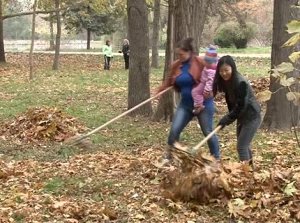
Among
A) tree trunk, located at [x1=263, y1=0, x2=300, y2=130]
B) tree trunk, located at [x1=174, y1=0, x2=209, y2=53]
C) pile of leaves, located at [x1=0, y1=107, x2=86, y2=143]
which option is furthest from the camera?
tree trunk, located at [x1=174, y1=0, x2=209, y2=53]

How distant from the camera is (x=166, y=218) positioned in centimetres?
589

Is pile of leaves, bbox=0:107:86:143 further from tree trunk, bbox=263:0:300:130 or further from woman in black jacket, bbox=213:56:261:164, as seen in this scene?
woman in black jacket, bbox=213:56:261:164

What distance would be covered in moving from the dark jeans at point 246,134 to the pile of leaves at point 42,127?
4.51 m

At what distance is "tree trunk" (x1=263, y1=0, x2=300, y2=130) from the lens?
1028 centimetres

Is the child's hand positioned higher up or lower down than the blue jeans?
higher up

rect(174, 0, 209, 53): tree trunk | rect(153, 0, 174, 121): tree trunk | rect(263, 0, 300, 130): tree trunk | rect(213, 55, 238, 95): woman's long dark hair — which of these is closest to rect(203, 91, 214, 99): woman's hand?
rect(213, 55, 238, 95): woman's long dark hair

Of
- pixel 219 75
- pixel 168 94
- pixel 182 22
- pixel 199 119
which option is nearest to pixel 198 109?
pixel 199 119

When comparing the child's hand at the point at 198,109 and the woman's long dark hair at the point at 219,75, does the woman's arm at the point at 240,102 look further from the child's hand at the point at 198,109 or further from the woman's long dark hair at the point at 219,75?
the child's hand at the point at 198,109

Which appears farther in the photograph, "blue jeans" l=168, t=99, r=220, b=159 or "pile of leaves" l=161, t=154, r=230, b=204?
"blue jeans" l=168, t=99, r=220, b=159

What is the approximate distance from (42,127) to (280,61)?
15.2ft

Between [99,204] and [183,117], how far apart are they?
1.94 m

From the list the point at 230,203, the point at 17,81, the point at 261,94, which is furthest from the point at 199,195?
the point at 17,81

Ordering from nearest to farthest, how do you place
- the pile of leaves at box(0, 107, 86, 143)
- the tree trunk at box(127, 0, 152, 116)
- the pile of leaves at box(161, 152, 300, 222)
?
1. the pile of leaves at box(161, 152, 300, 222)
2. the pile of leaves at box(0, 107, 86, 143)
3. the tree trunk at box(127, 0, 152, 116)

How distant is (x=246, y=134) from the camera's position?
22.8ft
